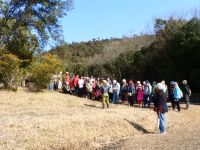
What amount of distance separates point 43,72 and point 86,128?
12.4 m

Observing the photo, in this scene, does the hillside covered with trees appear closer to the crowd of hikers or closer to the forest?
the forest

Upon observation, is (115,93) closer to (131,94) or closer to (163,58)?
(131,94)

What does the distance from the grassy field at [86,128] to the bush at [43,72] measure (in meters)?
3.16

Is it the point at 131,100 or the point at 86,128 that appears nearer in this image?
the point at 86,128

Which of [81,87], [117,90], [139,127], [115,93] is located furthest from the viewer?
[81,87]

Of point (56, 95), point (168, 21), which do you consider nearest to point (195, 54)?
point (168, 21)

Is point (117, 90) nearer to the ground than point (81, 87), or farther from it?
nearer to the ground

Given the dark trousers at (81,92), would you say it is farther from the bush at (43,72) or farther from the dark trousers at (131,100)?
the dark trousers at (131,100)

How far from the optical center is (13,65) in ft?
102

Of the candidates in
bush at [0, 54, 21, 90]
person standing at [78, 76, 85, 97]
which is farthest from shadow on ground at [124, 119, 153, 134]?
person standing at [78, 76, 85, 97]

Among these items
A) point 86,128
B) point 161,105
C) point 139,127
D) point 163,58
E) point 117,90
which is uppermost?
point 163,58

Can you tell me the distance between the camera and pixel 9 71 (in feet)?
102

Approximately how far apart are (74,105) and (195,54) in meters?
15.6

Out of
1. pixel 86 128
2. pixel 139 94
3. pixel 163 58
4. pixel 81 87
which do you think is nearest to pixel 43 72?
pixel 81 87
